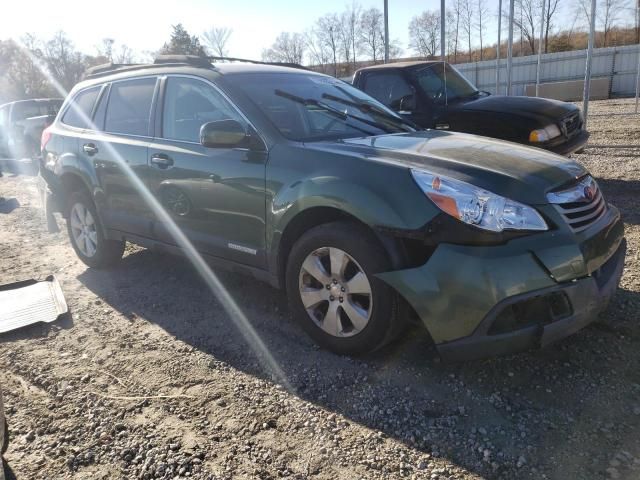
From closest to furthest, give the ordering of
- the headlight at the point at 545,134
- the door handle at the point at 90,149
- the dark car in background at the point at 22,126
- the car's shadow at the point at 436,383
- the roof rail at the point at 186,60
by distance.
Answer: the car's shadow at the point at 436,383, the roof rail at the point at 186,60, the door handle at the point at 90,149, the headlight at the point at 545,134, the dark car in background at the point at 22,126

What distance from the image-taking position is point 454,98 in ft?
24.3

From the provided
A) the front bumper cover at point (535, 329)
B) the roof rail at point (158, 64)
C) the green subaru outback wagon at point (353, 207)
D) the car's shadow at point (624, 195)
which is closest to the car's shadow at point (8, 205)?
the roof rail at point (158, 64)

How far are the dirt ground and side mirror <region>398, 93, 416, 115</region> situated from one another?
13.3 ft

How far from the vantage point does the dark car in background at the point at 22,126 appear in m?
14.3

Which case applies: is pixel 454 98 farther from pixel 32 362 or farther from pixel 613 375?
pixel 32 362

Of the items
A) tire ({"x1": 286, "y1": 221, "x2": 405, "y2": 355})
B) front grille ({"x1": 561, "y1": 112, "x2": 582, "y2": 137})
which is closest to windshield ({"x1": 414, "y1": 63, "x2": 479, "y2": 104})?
front grille ({"x1": 561, "y1": 112, "x2": 582, "y2": 137})

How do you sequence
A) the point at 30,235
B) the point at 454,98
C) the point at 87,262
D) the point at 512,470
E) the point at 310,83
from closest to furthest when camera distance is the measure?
the point at 512,470, the point at 310,83, the point at 87,262, the point at 30,235, the point at 454,98

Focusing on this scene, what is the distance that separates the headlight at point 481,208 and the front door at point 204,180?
3.86 ft

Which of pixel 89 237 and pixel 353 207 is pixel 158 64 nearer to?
pixel 89 237

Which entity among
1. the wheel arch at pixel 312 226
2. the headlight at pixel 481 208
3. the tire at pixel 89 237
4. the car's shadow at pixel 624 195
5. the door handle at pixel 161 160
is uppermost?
the door handle at pixel 161 160

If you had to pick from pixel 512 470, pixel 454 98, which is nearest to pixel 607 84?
pixel 454 98

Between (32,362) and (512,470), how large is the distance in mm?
2899

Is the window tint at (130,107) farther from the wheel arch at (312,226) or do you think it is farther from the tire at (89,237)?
the wheel arch at (312,226)

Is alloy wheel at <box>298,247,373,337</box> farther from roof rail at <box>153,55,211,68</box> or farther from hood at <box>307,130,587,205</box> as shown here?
roof rail at <box>153,55,211,68</box>
